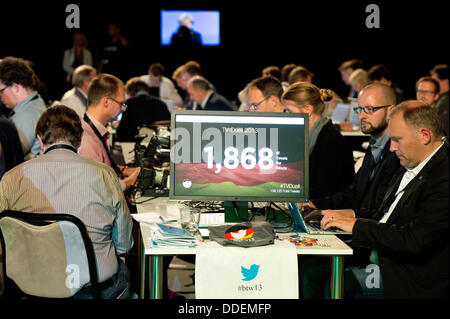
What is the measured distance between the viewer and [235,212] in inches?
106

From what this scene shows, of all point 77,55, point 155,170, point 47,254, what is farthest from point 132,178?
point 77,55

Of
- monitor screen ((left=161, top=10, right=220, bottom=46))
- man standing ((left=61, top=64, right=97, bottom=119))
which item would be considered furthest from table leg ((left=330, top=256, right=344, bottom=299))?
monitor screen ((left=161, top=10, right=220, bottom=46))

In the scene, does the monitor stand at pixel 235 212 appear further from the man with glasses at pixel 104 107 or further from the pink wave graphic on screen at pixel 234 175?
the man with glasses at pixel 104 107

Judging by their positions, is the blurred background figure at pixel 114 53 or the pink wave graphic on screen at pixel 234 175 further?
the blurred background figure at pixel 114 53

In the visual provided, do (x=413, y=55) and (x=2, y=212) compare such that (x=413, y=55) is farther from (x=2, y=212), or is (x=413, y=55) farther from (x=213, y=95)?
(x=2, y=212)

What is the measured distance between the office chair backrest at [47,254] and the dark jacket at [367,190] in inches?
57.1

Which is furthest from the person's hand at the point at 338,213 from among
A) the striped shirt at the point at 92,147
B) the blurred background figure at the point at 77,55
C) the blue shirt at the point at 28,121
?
the blurred background figure at the point at 77,55

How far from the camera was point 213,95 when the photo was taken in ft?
22.0

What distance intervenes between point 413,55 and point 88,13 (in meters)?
5.85

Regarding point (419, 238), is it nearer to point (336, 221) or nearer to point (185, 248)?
point (336, 221)

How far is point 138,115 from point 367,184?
12.0 ft

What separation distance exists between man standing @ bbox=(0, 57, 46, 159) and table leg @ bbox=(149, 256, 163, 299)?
1.99 metres

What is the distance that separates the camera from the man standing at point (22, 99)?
3.91m
